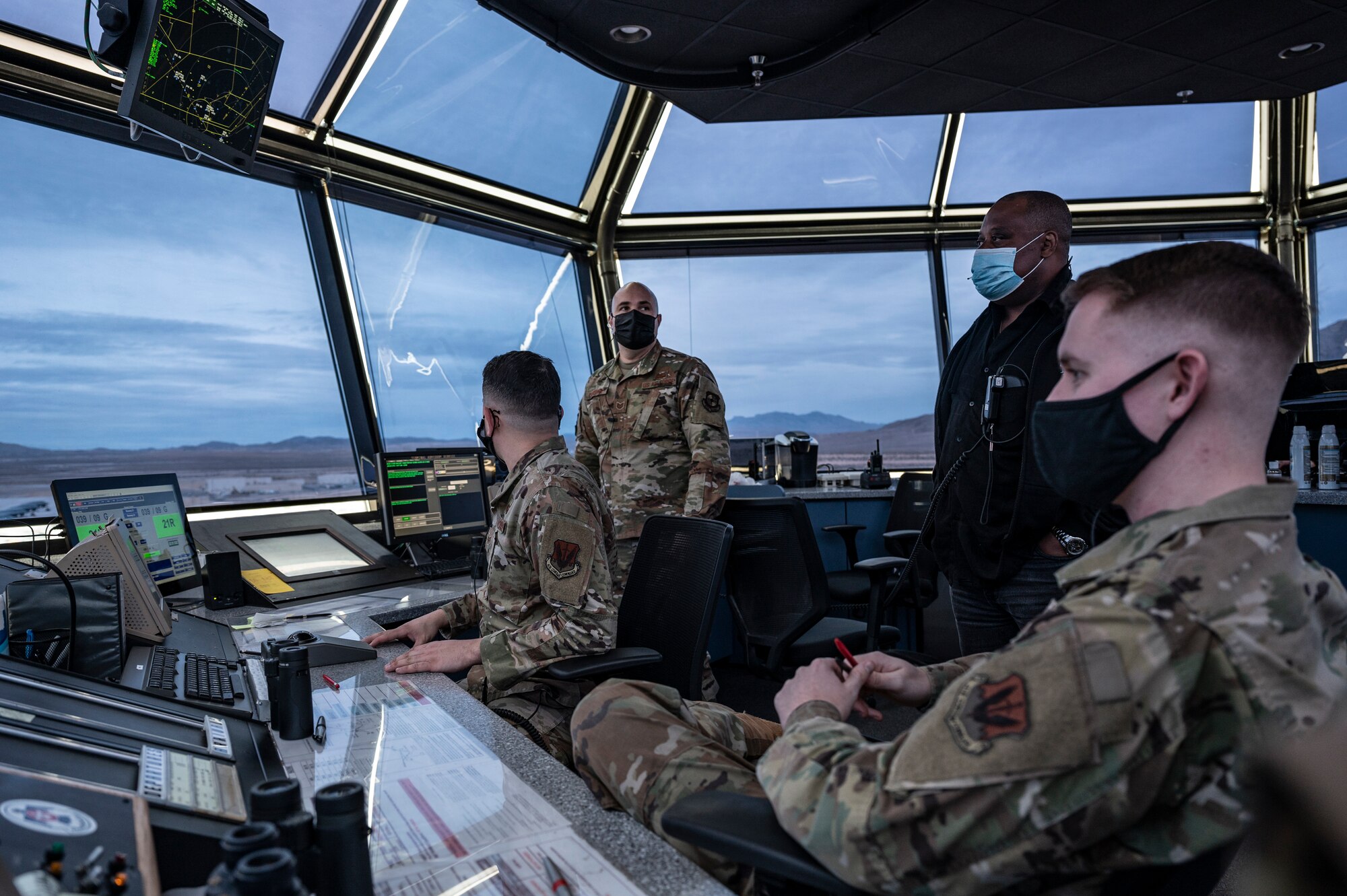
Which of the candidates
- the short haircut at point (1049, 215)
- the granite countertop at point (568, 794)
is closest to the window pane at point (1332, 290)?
the short haircut at point (1049, 215)

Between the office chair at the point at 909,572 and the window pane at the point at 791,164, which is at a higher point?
the window pane at the point at 791,164

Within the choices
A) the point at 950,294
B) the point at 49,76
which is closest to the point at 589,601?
the point at 49,76

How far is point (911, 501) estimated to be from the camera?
4.15 metres

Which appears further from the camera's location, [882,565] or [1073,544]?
[882,565]

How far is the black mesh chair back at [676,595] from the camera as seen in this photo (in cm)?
193

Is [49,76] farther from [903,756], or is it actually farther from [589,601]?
[903,756]

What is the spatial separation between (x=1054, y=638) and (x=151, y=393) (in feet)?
11.0

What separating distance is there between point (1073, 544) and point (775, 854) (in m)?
1.24

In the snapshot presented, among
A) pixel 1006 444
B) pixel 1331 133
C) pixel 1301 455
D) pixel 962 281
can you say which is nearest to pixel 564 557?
pixel 1006 444

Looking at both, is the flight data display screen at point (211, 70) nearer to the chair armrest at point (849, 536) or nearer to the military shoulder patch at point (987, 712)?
the military shoulder patch at point (987, 712)

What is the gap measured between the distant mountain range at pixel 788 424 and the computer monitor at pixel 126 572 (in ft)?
12.2

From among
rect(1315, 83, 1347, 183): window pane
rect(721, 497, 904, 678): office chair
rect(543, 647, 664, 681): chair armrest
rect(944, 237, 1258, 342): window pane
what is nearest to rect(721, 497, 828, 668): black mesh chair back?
rect(721, 497, 904, 678): office chair

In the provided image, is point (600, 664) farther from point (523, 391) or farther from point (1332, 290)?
point (1332, 290)

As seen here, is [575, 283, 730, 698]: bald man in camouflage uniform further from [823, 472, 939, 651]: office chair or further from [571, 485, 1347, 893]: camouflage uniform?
[571, 485, 1347, 893]: camouflage uniform
